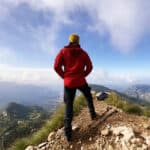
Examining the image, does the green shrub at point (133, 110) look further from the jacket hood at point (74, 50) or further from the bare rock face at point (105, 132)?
the jacket hood at point (74, 50)

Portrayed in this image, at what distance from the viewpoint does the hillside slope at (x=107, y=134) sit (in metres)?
8.21

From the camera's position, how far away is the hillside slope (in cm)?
821

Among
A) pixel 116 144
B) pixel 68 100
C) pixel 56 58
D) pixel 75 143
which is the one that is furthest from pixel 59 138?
pixel 56 58

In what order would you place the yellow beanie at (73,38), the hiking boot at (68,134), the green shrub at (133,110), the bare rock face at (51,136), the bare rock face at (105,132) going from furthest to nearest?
the green shrub at (133,110) → the bare rock face at (51,136) → the yellow beanie at (73,38) → the hiking boot at (68,134) → the bare rock face at (105,132)

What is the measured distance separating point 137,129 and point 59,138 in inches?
107

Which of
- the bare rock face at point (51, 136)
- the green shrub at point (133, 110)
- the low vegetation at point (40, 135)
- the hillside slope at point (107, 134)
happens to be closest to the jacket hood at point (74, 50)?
the hillside slope at point (107, 134)

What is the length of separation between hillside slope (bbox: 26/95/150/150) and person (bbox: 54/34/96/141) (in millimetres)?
486

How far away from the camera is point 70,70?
9.35 metres

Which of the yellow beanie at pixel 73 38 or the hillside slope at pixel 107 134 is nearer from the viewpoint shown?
the hillside slope at pixel 107 134

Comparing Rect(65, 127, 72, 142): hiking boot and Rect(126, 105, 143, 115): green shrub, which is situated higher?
Rect(126, 105, 143, 115): green shrub

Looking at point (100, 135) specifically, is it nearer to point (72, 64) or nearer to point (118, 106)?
point (72, 64)

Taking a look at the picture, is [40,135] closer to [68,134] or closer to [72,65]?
[68,134]

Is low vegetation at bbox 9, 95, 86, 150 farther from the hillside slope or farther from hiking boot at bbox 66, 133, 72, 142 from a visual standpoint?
hiking boot at bbox 66, 133, 72, 142

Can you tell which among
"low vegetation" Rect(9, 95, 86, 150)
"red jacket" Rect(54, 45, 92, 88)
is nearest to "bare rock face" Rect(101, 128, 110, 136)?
"red jacket" Rect(54, 45, 92, 88)
